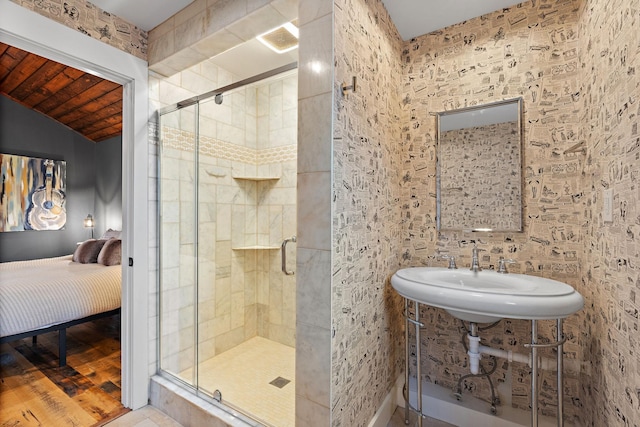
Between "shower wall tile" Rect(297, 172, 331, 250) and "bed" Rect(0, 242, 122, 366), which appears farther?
"bed" Rect(0, 242, 122, 366)

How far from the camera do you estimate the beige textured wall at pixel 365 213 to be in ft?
4.03

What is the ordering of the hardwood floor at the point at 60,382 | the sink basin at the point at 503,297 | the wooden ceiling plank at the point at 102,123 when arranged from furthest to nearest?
the wooden ceiling plank at the point at 102,123 < the hardwood floor at the point at 60,382 < the sink basin at the point at 503,297

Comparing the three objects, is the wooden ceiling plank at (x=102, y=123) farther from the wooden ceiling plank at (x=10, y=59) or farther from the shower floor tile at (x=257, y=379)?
the shower floor tile at (x=257, y=379)

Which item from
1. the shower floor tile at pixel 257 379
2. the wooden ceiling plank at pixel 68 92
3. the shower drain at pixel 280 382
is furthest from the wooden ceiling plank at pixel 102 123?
the shower drain at pixel 280 382

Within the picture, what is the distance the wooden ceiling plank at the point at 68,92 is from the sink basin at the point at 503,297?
3133 millimetres

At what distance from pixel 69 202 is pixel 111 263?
2.04m

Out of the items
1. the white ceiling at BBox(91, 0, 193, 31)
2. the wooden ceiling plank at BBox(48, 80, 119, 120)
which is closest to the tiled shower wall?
the white ceiling at BBox(91, 0, 193, 31)

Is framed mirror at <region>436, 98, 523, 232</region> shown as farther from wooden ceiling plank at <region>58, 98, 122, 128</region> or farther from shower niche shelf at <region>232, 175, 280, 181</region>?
wooden ceiling plank at <region>58, 98, 122, 128</region>

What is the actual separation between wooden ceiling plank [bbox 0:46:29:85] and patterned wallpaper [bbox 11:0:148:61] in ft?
4.47

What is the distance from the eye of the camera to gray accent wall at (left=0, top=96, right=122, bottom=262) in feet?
12.6

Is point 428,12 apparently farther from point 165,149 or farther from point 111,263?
point 111,263

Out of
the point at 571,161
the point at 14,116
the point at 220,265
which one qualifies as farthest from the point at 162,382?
the point at 14,116

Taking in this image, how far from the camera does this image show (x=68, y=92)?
10.4ft

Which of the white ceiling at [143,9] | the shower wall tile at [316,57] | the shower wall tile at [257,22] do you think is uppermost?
the white ceiling at [143,9]
